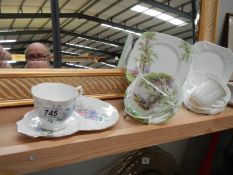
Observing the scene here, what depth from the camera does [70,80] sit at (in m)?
0.66

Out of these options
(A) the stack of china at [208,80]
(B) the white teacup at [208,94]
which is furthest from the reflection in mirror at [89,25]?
(B) the white teacup at [208,94]

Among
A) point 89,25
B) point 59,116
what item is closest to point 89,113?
point 59,116

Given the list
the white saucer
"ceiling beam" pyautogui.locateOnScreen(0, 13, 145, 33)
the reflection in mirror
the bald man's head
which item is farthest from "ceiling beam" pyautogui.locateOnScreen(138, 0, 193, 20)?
the bald man's head

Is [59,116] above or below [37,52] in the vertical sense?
below

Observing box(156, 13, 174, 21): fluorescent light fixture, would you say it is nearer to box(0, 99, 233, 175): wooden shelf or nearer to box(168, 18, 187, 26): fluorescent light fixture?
box(168, 18, 187, 26): fluorescent light fixture

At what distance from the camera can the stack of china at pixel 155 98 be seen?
0.59 meters

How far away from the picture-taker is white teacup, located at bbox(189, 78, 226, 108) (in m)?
0.69

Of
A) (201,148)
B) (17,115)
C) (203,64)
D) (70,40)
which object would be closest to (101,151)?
(17,115)

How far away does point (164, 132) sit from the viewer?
552 mm

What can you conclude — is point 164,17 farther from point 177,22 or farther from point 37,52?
point 37,52

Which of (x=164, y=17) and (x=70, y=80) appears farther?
(x=164, y=17)

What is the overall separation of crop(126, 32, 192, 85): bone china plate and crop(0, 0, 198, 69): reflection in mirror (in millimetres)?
53

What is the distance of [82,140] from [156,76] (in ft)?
0.86

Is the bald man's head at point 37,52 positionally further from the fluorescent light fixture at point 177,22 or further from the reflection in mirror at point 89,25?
the fluorescent light fixture at point 177,22
